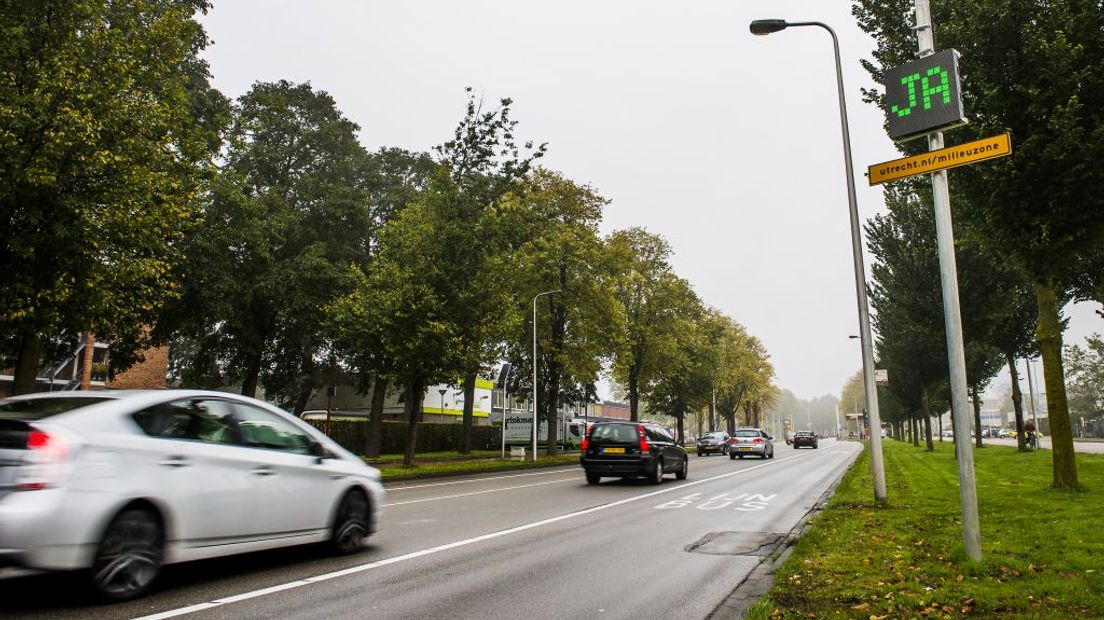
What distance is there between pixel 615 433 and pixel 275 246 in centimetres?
1731

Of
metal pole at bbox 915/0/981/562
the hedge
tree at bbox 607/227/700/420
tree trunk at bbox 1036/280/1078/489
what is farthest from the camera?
tree at bbox 607/227/700/420

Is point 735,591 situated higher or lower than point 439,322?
lower

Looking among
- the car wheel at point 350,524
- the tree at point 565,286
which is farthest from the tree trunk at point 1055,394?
the tree at point 565,286

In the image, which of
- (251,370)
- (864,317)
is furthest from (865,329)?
(251,370)

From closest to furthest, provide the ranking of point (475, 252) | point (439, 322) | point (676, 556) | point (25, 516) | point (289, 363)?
1. point (25, 516)
2. point (676, 556)
3. point (439, 322)
4. point (475, 252)
5. point (289, 363)

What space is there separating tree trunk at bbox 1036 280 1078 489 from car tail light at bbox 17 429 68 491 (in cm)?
1494

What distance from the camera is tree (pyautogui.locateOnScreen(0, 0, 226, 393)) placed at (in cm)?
1391

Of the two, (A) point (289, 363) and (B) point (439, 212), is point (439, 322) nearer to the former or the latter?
(B) point (439, 212)

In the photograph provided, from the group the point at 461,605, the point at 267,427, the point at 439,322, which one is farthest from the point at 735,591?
the point at 439,322

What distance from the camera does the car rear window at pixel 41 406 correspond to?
5055 mm

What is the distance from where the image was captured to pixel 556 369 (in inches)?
1443

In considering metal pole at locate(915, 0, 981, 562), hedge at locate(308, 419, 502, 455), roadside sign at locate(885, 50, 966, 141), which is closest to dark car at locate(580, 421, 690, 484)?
metal pole at locate(915, 0, 981, 562)

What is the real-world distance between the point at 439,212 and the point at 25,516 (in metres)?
21.4

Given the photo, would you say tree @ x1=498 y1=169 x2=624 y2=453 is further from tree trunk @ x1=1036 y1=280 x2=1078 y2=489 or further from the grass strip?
tree trunk @ x1=1036 y1=280 x2=1078 y2=489
